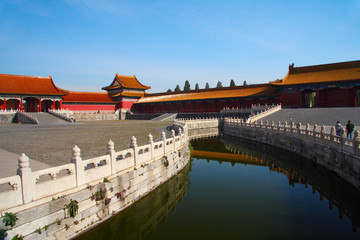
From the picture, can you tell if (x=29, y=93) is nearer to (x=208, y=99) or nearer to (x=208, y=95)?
(x=208, y=99)

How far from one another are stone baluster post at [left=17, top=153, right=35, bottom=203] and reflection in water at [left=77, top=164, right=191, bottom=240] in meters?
1.90

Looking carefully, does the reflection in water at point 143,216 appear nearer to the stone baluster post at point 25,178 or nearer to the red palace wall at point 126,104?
the stone baluster post at point 25,178

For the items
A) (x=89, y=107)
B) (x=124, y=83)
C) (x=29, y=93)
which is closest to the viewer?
(x=29, y=93)

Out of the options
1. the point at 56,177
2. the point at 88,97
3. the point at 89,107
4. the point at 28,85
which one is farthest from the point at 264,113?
the point at 88,97

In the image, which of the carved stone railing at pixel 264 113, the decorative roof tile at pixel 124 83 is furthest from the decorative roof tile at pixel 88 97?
the carved stone railing at pixel 264 113

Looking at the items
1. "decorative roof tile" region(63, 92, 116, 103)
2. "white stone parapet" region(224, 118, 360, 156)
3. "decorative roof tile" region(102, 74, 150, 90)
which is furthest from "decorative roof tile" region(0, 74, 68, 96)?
"white stone parapet" region(224, 118, 360, 156)

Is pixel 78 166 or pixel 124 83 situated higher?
pixel 124 83

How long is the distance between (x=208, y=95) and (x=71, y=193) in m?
42.2

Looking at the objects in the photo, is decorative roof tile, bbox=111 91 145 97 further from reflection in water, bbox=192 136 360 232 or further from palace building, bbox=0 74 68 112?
reflection in water, bbox=192 136 360 232

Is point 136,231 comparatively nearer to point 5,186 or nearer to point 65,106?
point 5,186

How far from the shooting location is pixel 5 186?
684cm

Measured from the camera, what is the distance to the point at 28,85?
142 feet

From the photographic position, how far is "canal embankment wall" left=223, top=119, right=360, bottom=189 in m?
11.0

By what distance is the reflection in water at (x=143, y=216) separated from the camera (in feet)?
25.2
